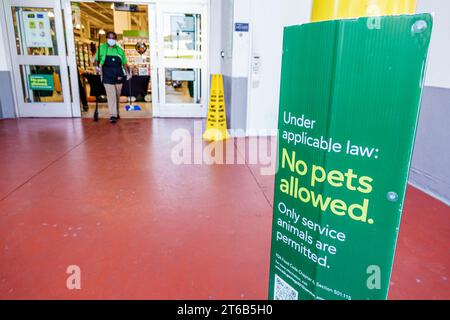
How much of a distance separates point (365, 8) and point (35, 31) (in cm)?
720

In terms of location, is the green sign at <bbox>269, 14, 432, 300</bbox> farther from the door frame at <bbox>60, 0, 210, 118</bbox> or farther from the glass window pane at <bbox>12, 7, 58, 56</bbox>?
the glass window pane at <bbox>12, 7, 58, 56</bbox>

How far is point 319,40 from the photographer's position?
2.97ft

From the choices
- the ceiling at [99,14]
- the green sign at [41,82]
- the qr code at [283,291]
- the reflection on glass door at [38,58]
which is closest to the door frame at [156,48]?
the reflection on glass door at [38,58]

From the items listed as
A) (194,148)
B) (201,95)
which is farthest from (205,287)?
(201,95)

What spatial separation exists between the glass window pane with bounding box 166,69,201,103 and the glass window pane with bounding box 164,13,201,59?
12.7 inches

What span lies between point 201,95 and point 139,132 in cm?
195

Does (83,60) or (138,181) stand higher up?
(83,60)

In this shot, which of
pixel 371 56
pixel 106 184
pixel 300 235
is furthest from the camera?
pixel 106 184

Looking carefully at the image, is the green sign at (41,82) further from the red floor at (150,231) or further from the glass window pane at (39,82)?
the red floor at (150,231)

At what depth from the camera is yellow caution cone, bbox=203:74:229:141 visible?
498 centimetres

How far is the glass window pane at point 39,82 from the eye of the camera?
6566 mm
